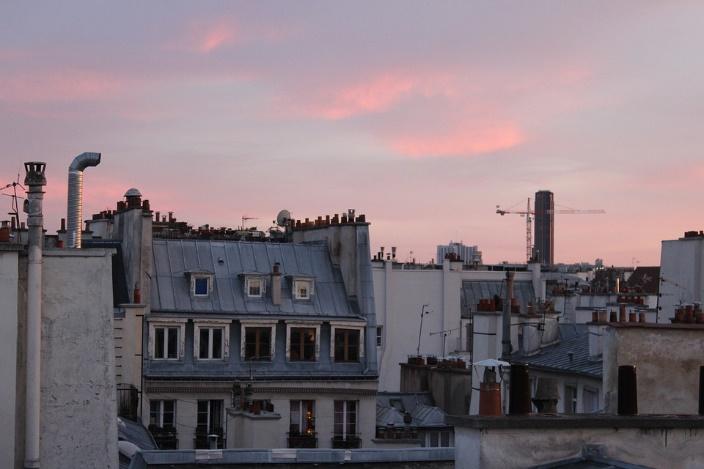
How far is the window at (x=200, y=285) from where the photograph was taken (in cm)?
5028

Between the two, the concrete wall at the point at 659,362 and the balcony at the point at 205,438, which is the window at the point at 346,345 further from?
the concrete wall at the point at 659,362

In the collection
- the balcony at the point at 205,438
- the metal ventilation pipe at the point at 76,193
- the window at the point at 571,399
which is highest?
the metal ventilation pipe at the point at 76,193

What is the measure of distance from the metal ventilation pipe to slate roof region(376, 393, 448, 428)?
24419 mm

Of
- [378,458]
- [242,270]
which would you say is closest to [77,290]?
[378,458]

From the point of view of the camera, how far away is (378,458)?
2550 cm

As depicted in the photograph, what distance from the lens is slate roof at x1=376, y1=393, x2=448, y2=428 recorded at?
49156 millimetres

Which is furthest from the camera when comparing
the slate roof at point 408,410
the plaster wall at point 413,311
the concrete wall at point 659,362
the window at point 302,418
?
the plaster wall at point 413,311

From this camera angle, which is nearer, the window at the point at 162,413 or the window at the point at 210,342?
the window at the point at 162,413

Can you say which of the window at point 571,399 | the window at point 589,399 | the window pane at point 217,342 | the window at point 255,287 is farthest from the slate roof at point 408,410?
the window at point 589,399

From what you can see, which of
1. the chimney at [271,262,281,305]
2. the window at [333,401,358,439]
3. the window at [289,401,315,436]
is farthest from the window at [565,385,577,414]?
the chimney at [271,262,281,305]

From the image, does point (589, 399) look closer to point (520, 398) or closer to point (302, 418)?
point (302, 418)

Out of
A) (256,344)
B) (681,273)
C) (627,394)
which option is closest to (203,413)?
(256,344)

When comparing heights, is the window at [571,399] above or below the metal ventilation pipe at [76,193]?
below

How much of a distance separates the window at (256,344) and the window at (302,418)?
2.00 metres
